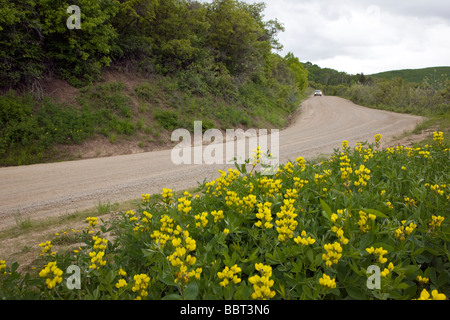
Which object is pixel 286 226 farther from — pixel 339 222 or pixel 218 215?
pixel 218 215

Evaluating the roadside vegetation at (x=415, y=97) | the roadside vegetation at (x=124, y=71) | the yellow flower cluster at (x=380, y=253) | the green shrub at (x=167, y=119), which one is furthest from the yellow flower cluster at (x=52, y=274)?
the roadside vegetation at (x=415, y=97)

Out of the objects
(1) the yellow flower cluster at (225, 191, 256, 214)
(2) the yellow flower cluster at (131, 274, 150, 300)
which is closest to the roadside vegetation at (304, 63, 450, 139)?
(1) the yellow flower cluster at (225, 191, 256, 214)

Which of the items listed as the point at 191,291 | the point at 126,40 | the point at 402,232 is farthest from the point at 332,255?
the point at 126,40

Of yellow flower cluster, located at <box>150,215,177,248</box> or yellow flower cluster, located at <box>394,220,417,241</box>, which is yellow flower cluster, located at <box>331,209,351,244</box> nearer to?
yellow flower cluster, located at <box>394,220,417,241</box>

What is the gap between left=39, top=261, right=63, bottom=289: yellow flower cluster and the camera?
4.50 ft

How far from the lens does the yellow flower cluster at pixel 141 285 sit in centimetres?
137

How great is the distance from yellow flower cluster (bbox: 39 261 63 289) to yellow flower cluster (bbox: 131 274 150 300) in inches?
16.2

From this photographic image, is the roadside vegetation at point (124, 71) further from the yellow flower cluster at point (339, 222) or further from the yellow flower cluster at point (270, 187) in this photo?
the yellow flower cluster at point (339, 222)

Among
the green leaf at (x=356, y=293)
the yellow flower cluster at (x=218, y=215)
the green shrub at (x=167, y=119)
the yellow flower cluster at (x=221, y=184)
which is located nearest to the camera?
the green leaf at (x=356, y=293)

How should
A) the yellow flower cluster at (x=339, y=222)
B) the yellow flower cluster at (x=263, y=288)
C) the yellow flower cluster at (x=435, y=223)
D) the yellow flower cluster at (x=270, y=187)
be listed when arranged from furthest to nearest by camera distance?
the yellow flower cluster at (x=270, y=187) < the yellow flower cluster at (x=435, y=223) < the yellow flower cluster at (x=339, y=222) < the yellow flower cluster at (x=263, y=288)

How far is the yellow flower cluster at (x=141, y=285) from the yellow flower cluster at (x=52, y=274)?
41 centimetres

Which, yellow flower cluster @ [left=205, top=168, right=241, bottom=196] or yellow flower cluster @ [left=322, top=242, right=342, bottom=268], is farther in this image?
yellow flower cluster @ [left=205, top=168, right=241, bottom=196]
